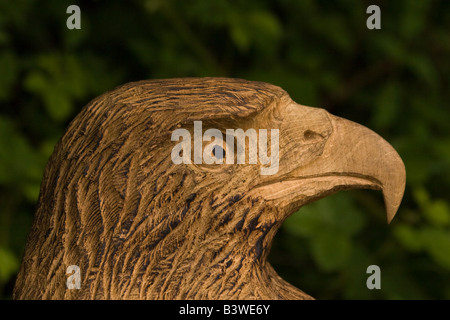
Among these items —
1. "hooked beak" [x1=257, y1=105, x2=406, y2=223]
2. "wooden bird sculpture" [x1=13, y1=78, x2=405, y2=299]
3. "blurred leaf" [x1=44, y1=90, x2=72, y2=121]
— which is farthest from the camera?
"blurred leaf" [x1=44, y1=90, x2=72, y2=121]

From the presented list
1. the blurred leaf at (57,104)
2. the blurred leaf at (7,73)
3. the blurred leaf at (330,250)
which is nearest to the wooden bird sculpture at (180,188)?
the blurred leaf at (330,250)

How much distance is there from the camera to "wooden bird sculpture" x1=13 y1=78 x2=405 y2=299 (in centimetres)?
148

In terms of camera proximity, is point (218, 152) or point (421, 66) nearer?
point (218, 152)

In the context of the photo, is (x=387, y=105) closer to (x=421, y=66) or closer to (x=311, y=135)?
(x=421, y=66)

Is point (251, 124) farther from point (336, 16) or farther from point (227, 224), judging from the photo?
point (336, 16)

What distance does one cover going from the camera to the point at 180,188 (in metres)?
1.49

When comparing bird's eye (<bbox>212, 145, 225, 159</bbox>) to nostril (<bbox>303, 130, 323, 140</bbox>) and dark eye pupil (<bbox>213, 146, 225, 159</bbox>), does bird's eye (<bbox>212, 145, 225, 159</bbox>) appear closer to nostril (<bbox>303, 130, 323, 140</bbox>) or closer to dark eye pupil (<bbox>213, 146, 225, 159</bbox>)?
dark eye pupil (<bbox>213, 146, 225, 159</bbox>)

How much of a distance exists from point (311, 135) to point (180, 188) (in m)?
0.35

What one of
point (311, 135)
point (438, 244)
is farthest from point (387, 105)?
point (311, 135)

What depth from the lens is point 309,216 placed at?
9.48 feet

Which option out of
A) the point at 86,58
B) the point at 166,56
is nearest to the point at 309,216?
the point at 166,56

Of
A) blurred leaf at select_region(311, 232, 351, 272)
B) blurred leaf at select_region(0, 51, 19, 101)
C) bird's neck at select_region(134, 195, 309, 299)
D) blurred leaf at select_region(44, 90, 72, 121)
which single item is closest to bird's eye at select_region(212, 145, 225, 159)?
bird's neck at select_region(134, 195, 309, 299)

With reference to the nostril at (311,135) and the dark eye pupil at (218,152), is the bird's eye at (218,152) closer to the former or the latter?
the dark eye pupil at (218,152)

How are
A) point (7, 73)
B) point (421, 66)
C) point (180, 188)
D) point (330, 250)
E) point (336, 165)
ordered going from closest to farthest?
1. point (180, 188)
2. point (336, 165)
3. point (330, 250)
4. point (7, 73)
5. point (421, 66)
